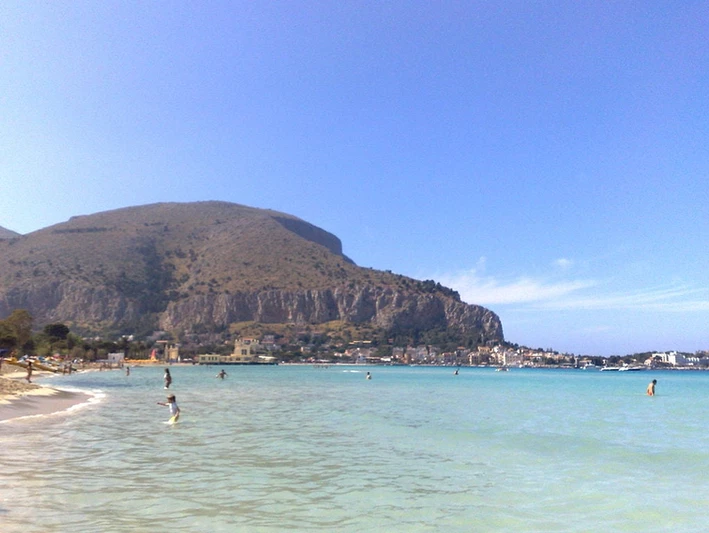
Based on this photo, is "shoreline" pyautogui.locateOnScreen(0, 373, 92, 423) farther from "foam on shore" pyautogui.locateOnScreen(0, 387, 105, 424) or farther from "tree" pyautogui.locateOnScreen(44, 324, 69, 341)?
"tree" pyautogui.locateOnScreen(44, 324, 69, 341)

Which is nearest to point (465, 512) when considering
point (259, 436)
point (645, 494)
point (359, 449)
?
point (645, 494)

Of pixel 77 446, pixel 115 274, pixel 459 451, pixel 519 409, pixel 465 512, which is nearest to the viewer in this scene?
pixel 465 512

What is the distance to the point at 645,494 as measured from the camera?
40.2ft

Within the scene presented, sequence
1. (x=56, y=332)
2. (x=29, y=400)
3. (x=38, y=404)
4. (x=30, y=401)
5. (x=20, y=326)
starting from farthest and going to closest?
(x=56, y=332)
(x=20, y=326)
(x=29, y=400)
(x=30, y=401)
(x=38, y=404)

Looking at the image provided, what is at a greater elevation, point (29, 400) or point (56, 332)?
point (56, 332)

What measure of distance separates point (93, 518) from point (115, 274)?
662 feet

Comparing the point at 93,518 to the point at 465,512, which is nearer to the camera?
the point at 93,518

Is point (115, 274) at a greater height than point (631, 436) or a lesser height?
greater

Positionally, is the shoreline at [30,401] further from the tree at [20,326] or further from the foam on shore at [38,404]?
the tree at [20,326]

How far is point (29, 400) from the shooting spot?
30.1 meters

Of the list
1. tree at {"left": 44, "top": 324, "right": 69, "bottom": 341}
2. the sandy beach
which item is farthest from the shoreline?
tree at {"left": 44, "top": 324, "right": 69, "bottom": 341}

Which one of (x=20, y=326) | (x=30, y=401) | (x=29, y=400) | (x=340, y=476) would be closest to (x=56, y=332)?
(x=20, y=326)

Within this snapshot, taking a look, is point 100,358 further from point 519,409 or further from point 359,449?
point 359,449

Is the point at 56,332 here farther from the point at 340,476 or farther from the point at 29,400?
the point at 340,476
